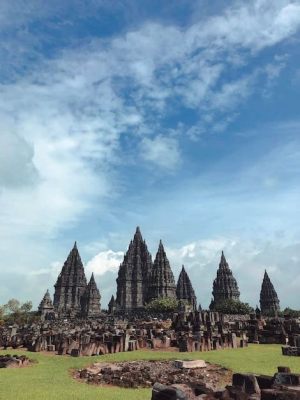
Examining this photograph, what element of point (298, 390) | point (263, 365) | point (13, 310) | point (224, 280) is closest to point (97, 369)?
point (263, 365)

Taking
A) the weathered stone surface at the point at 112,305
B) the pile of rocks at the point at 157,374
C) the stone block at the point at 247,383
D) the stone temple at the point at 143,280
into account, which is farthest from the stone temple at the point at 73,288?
the stone block at the point at 247,383

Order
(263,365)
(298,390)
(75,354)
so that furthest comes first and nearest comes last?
(75,354) < (263,365) < (298,390)

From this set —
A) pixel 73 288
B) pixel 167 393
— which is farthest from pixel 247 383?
pixel 73 288

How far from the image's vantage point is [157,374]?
50.9ft

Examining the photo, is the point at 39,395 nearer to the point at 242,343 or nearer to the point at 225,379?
the point at 225,379

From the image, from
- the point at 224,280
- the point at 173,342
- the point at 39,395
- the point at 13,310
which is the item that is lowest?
the point at 39,395

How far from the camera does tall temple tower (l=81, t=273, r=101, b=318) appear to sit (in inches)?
3600

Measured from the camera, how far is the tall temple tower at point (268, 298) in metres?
90.3

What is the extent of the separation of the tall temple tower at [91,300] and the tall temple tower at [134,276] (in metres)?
5.44

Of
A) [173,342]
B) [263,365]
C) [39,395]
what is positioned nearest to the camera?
[39,395]

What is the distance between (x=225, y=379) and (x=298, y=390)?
22.9 ft

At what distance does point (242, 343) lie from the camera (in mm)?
27109

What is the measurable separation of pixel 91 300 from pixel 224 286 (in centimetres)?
3145

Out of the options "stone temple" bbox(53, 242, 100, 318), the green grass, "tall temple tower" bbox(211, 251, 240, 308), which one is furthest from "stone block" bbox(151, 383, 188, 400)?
"tall temple tower" bbox(211, 251, 240, 308)
